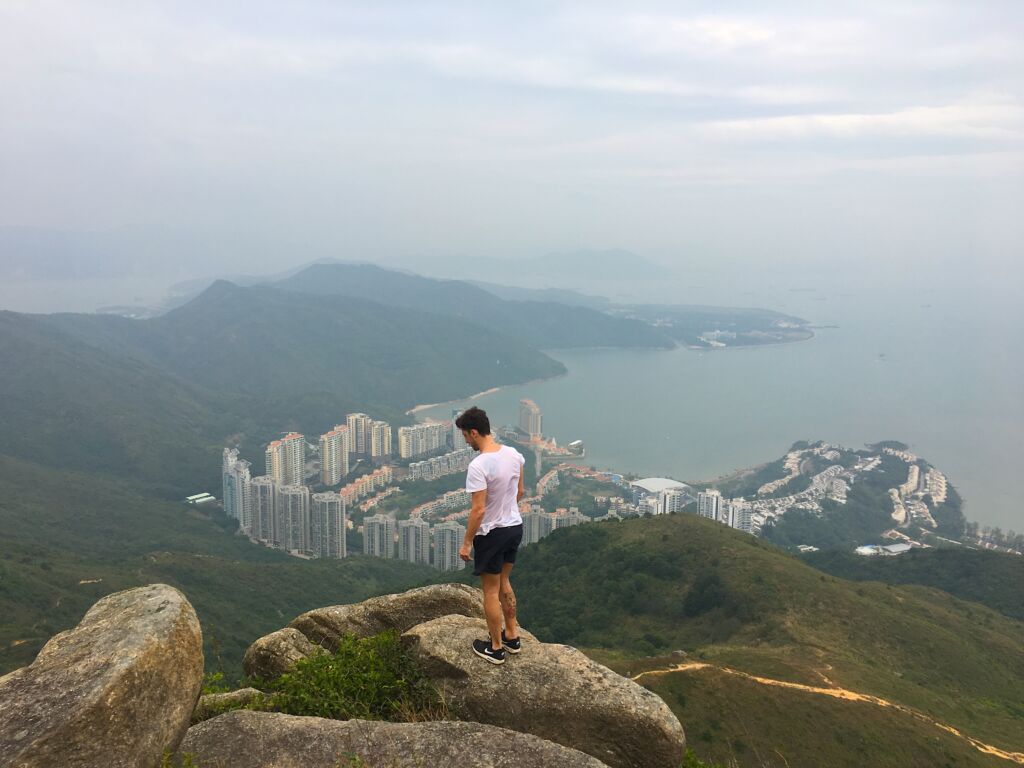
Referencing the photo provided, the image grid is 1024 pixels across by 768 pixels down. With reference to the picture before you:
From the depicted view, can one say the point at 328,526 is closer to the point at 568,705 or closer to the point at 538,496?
the point at 538,496

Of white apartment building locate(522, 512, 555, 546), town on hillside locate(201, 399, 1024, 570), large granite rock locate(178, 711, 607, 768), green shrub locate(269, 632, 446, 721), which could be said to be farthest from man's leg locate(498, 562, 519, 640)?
white apartment building locate(522, 512, 555, 546)

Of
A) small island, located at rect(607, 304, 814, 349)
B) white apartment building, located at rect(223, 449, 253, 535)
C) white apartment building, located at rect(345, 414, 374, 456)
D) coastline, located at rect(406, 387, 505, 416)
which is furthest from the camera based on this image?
small island, located at rect(607, 304, 814, 349)

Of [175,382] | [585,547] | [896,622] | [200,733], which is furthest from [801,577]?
[175,382]

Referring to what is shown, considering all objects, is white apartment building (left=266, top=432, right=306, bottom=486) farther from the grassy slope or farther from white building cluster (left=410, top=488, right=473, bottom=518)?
white building cluster (left=410, top=488, right=473, bottom=518)

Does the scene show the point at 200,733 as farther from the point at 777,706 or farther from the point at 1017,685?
the point at 1017,685

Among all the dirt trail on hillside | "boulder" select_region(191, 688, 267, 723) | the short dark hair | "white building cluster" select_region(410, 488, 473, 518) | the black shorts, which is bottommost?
"white building cluster" select_region(410, 488, 473, 518)

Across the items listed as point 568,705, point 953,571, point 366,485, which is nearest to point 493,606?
point 568,705

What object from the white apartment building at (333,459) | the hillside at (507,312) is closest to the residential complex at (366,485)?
the white apartment building at (333,459)

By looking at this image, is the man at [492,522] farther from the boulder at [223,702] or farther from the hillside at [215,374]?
the hillside at [215,374]
